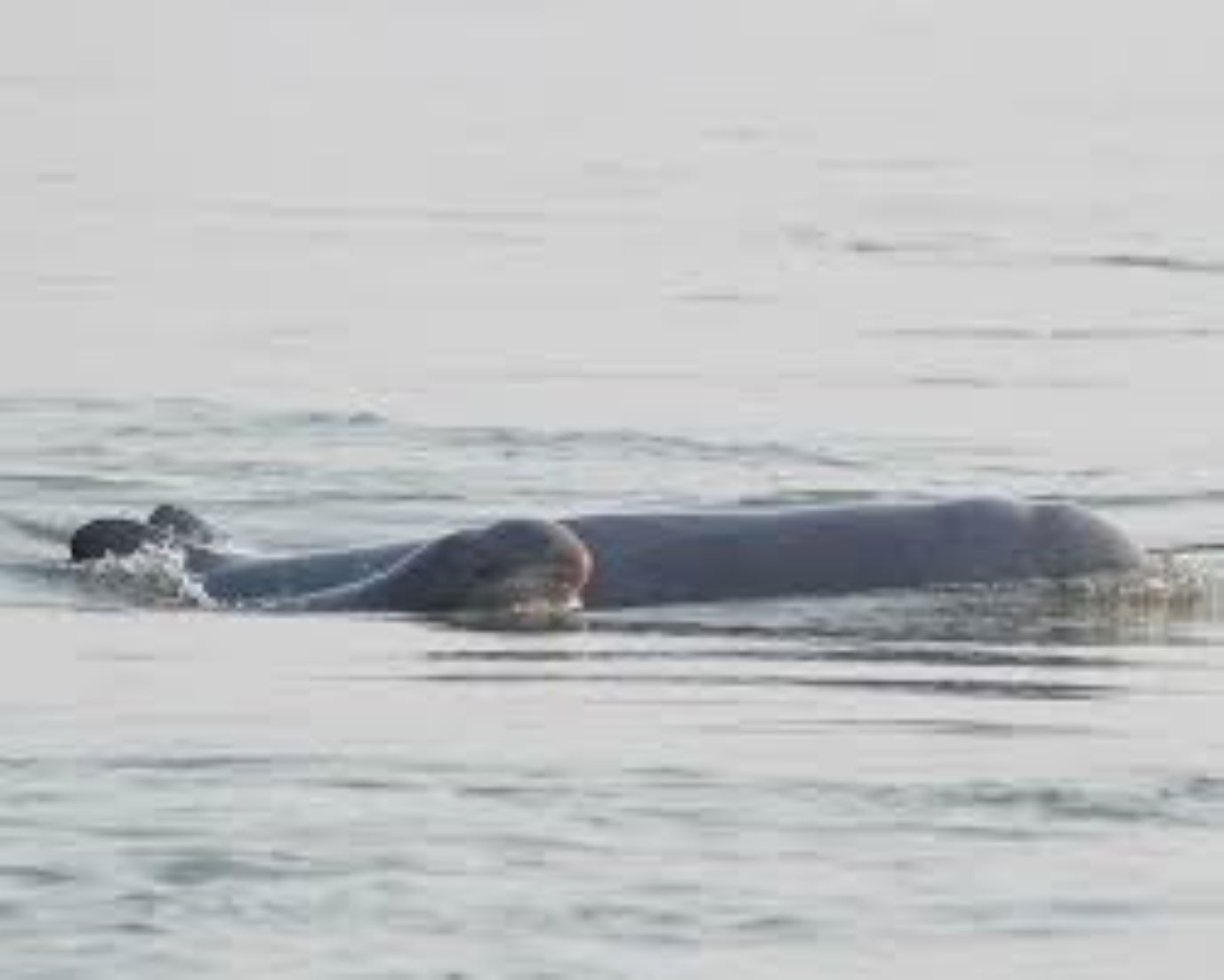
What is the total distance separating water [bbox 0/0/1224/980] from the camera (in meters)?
10.2

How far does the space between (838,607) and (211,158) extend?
18.0 m

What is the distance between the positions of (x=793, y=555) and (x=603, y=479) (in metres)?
3.07

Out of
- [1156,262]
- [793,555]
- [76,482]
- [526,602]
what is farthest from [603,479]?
[1156,262]

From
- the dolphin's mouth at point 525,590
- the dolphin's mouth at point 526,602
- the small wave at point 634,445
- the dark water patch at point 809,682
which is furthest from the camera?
the small wave at point 634,445

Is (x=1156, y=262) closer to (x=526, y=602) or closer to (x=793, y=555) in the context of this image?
(x=793, y=555)

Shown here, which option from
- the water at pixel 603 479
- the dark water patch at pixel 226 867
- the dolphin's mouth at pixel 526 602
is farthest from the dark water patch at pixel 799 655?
the dark water patch at pixel 226 867

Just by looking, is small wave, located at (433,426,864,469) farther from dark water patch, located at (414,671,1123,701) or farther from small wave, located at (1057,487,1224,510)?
dark water patch, located at (414,671,1123,701)

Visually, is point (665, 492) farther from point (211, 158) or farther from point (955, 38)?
point (955, 38)

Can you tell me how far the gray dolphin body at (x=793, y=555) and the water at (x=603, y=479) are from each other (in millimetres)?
241

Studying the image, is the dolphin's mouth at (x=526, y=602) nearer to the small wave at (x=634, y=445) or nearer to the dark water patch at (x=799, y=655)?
the dark water patch at (x=799, y=655)

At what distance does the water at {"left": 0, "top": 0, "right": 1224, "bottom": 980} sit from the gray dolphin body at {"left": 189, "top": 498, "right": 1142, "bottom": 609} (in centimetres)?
24

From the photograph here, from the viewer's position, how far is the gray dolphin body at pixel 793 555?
1594cm

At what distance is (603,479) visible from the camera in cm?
1908

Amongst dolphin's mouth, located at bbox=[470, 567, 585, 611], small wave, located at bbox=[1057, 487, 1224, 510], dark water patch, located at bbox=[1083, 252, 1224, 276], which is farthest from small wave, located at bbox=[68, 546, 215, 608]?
dark water patch, located at bbox=[1083, 252, 1224, 276]
